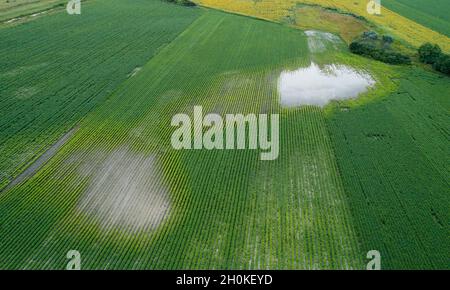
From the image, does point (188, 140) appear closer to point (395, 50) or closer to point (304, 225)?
point (304, 225)

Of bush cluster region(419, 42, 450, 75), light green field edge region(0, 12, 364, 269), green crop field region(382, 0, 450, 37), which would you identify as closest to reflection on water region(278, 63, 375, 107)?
light green field edge region(0, 12, 364, 269)

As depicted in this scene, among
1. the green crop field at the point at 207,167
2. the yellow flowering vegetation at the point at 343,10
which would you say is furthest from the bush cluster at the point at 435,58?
the yellow flowering vegetation at the point at 343,10

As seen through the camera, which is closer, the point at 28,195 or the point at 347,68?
the point at 28,195

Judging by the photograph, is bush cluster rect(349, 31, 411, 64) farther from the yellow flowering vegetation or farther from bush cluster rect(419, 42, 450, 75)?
the yellow flowering vegetation

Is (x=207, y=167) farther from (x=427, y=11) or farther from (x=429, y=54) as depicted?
(x=427, y=11)

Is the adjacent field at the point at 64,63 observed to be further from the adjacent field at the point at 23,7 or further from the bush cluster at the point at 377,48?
the bush cluster at the point at 377,48

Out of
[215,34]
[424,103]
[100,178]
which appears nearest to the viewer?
[100,178]

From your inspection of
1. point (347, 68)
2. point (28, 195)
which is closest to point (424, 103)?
point (347, 68)
